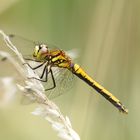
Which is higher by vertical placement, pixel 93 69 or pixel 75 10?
pixel 75 10

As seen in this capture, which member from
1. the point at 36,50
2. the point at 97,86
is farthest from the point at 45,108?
the point at 97,86

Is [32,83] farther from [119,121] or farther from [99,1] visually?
[99,1]

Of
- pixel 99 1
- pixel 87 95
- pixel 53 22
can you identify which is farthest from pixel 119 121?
pixel 53 22

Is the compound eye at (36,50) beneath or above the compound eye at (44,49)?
beneath

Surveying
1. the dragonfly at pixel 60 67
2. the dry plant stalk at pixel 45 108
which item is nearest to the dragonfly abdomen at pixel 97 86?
the dragonfly at pixel 60 67

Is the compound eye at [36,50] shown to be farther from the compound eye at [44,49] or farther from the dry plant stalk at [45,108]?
the dry plant stalk at [45,108]

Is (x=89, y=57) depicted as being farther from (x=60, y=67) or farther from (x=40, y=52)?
(x=40, y=52)
